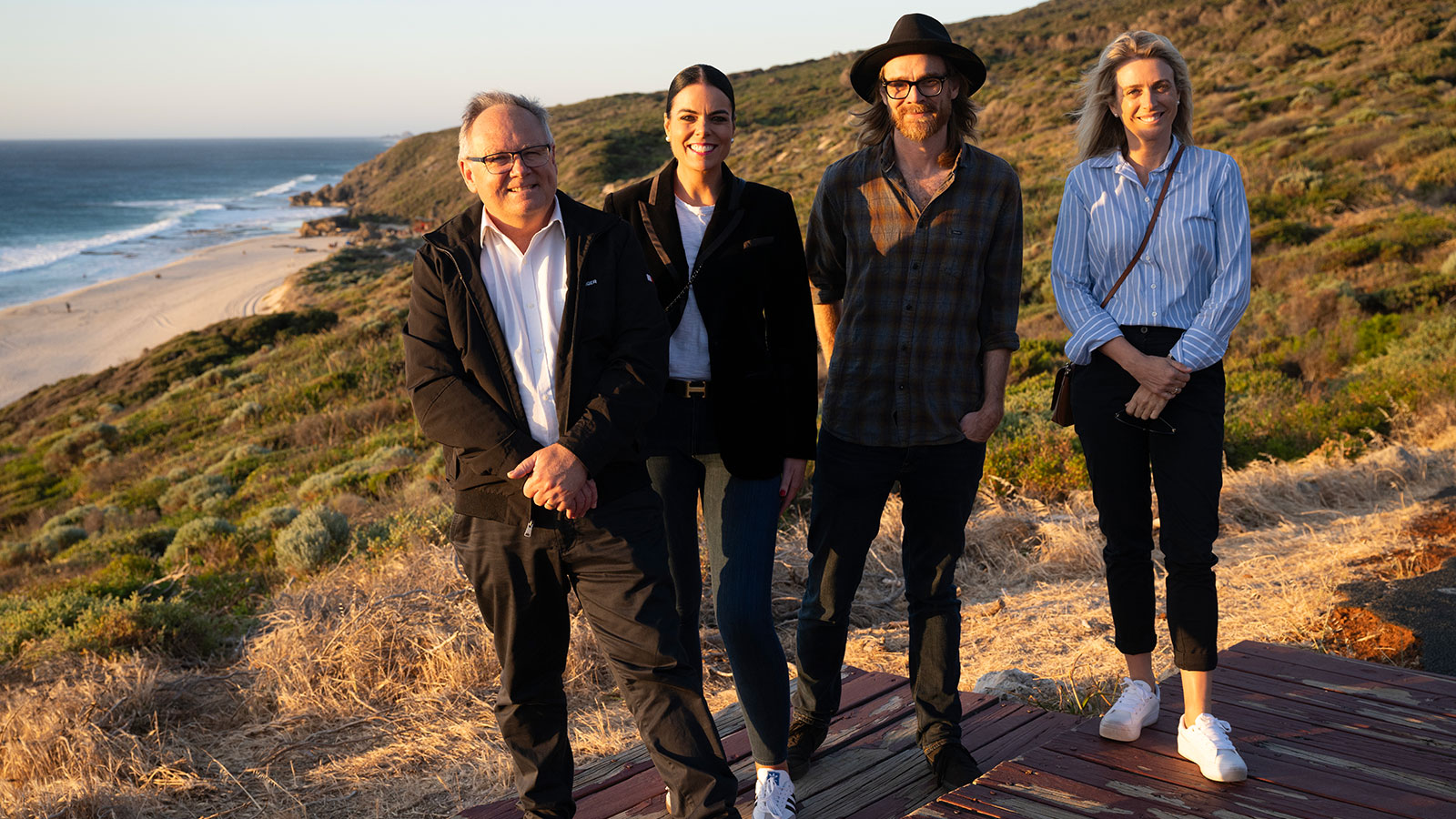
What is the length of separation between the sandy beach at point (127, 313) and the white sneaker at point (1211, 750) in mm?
32536

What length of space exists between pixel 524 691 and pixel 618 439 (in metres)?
0.77

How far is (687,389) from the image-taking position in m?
2.87

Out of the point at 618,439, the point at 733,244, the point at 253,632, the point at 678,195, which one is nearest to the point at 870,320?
the point at 733,244

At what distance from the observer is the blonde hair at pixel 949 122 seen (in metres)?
3.02

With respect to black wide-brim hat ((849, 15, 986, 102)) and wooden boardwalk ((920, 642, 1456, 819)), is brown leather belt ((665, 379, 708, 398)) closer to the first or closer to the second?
black wide-brim hat ((849, 15, 986, 102))

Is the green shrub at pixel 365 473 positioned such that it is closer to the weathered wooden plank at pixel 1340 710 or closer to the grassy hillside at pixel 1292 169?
the grassy hillside at pixel 1292 169

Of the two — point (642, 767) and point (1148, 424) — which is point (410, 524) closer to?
point (642, 767)

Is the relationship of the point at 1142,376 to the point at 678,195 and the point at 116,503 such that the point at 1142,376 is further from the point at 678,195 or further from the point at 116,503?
the point at 116,503

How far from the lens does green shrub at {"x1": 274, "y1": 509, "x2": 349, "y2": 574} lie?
8031 mm

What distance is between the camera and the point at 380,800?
13.6 feet

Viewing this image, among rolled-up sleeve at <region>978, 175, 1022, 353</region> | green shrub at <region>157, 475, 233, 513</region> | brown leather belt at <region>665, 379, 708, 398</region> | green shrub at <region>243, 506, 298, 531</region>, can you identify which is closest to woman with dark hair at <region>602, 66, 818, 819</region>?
brown leather belt at <region>665, 379, 708, 398</region>

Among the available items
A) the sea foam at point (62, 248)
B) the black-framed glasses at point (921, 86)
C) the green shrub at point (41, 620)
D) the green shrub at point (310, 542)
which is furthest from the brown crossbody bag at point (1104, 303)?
the sea foam at point (62, 248)

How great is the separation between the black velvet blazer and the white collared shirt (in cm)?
35

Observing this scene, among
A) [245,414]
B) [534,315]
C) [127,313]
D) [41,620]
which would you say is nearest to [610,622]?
[534,315]
